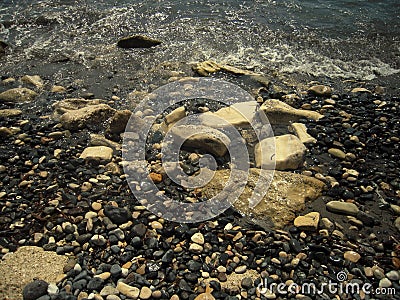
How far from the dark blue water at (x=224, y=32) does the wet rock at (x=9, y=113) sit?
1891mm

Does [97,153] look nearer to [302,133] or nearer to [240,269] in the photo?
[240,269]

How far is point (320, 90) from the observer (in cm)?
571

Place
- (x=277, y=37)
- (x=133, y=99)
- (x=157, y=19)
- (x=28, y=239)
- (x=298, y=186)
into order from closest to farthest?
(x=28, y=239) → (x=298, y=186) → (x=133, y=99) → (x=277, y=37) → (x=157, y=19)

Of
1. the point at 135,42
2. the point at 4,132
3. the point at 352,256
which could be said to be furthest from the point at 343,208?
the point at 135,42

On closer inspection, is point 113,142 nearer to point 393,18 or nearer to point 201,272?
point 201,272

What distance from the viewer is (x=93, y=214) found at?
362 cm

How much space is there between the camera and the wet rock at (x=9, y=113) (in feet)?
16.9

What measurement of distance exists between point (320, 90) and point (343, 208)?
2.60 meters

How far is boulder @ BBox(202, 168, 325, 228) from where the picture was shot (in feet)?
12.0

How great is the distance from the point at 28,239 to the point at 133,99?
281 centimetres

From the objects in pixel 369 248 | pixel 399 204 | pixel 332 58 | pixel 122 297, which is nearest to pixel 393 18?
pixel 332 58

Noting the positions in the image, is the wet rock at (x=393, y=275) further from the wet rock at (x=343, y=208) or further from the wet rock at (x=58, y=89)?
the wet rock at (x=58, y=89)

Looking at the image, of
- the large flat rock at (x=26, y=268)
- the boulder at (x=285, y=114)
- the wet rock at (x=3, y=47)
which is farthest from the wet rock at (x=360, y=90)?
the wet rock at (x=3, y=47)

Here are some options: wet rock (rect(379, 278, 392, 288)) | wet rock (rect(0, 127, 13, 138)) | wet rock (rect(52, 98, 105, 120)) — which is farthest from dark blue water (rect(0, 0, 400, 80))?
wet rock (rect(379, 278, 392, 288))
